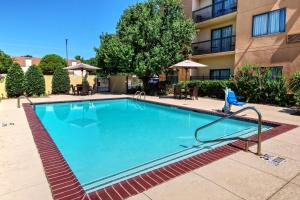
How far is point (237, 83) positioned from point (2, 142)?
46.0 feet

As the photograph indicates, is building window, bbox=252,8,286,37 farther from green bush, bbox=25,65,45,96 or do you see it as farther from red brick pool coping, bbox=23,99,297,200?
green bush, bbox=25,65,45,96

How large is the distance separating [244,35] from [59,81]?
1675 cm

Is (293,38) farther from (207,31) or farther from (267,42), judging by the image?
(207,31)

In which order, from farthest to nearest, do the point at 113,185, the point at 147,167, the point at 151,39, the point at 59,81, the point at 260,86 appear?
the point at 59,81
the point at 151,39
the point at 260,86
the point at 147,167
the point at 113,185

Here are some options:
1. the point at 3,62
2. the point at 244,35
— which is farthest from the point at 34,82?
the point at 3,62

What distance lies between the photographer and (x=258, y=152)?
4.96 metres

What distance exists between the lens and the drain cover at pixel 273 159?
4492 millimetres

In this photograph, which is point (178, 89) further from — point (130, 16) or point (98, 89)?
point (98, 89)

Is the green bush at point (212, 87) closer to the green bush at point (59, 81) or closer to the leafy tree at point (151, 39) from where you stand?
the leafy tree at point (151, 39)

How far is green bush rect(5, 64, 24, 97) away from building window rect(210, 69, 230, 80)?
16.6 meters

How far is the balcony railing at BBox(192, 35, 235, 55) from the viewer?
1845cm

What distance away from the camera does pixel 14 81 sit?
683 inches

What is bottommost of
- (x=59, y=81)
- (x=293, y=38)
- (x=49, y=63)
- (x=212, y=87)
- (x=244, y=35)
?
(x=212, y=87)

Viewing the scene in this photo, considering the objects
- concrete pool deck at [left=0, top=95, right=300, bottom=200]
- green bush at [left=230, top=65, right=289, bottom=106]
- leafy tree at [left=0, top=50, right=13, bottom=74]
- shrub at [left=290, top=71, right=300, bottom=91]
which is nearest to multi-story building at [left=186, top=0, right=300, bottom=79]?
green bush at [left=230, top=65, right=289, bottom=106]
